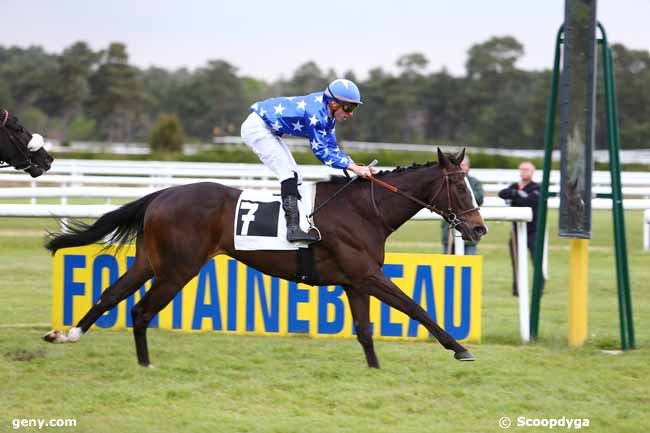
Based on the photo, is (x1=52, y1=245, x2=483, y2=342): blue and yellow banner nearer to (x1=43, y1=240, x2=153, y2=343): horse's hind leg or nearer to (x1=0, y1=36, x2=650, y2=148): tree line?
(x1=43, y1=240, x2=153, y2=343): horse's hind leg

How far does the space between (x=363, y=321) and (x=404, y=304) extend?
335 millimetres

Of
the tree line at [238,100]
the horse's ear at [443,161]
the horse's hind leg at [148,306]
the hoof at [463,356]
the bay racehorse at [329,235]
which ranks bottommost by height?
the hoof at [463,356]

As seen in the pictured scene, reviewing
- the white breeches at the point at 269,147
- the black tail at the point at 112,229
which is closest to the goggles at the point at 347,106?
the white breeches at the point at 269,147

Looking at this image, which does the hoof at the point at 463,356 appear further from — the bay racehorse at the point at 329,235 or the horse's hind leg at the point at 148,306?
the horse's hind leg at the point at 148,306

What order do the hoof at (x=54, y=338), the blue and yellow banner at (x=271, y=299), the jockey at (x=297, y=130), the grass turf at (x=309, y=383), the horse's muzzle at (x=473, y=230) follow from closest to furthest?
the grass turf at (x=309, y=383)
the jockey at (x=297, y=130)
the horse's muzzle at (x=473, y=230)
the hoof at (x=54, y=338)
the blue and yellow banner at (x=271, y=299)

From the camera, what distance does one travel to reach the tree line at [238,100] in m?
55.0

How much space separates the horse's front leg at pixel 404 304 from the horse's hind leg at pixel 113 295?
1.53 metres

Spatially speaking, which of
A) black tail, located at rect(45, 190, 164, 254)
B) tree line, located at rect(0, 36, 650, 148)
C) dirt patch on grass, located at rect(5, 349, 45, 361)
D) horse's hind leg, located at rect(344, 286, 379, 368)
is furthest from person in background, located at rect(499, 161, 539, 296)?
tree line, located at rect(0, 36, 650, 148)

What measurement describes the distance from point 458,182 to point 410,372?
130 centimetres

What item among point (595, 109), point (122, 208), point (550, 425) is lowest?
point (550, 425)

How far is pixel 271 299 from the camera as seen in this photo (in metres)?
7.35

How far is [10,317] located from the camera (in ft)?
26.3

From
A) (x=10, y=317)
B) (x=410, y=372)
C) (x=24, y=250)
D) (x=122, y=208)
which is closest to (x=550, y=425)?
(x=410, y=372)

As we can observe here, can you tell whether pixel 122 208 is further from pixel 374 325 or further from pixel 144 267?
pixel 374 325
